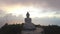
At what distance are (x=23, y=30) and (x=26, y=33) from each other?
6.81 feet

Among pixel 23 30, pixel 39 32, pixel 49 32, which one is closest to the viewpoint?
pixel 49 32

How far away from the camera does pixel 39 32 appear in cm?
2569

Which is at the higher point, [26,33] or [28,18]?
[28,18]

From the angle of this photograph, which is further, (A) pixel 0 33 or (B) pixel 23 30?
(B) pixel 23 30

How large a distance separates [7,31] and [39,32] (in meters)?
4.90

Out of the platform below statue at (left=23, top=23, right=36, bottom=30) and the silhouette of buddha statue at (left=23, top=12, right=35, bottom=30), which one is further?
the silhouette of buddha statue at (left=23, top=12, right=35, bottom=30)

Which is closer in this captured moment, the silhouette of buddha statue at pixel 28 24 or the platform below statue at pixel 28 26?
the platform below statue at pixel 28 26

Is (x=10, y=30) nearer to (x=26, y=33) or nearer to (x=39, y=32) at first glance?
(x=26, y=33)

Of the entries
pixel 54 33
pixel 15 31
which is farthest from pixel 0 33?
pixel 54 33

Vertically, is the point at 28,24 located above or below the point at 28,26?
above

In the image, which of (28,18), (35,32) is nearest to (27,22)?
(28,18)

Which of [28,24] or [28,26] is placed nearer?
[28,26]

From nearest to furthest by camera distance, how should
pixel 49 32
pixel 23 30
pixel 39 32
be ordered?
pixel 49 32 → pixel 39 32 → pixel 23 30

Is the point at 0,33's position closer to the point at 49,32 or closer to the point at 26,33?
the point at 26,33
